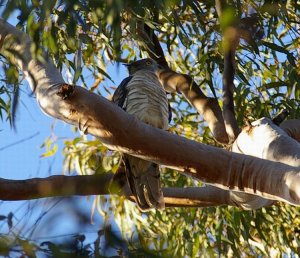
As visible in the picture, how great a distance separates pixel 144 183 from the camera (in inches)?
142

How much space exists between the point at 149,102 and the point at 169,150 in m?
1.55

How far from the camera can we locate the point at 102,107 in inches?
95.0

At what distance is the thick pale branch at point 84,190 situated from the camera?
2408mm

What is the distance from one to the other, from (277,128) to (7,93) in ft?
4.18

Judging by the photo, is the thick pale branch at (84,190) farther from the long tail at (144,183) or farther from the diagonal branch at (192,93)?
the diagonal branch at (192,93)

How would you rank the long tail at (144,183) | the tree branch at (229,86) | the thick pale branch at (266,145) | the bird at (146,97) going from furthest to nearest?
the bird at (146,97) < the long tail at (144,183) < the tree branch at (229,86) < the thick pale branch at (266,145)

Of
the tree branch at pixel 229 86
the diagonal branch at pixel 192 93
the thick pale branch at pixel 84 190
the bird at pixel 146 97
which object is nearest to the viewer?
the thick pale branch at pixel 84 190

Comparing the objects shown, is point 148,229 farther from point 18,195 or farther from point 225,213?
point 18,195

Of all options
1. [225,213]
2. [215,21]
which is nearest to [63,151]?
[225,213]

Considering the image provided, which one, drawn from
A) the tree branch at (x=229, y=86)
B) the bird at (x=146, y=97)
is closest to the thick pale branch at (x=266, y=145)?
the tree branch at (x=229, y=86)

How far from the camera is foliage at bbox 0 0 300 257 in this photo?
3.25m

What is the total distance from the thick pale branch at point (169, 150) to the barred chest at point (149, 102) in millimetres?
1424

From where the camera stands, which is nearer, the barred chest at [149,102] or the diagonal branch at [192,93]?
the diagonal branch at [192,93]

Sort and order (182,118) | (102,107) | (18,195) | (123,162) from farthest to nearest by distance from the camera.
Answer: (182,118) < (123,162) < (18,195) < (102,107)
